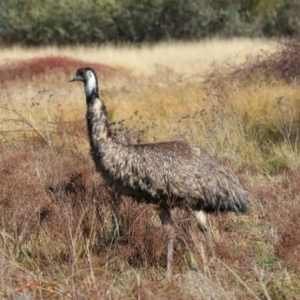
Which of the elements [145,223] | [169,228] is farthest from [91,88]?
[169,228]

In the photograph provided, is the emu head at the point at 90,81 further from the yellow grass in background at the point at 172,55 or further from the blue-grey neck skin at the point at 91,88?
the yellow grass in background at the point at 172,55

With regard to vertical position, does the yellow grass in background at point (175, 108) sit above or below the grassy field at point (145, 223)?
below

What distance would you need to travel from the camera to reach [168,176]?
630 cm

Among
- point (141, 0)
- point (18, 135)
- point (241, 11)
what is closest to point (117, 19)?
point (141, 0)

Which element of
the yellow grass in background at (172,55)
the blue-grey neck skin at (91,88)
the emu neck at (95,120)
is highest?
the blue-grey neck skin at (91,88)

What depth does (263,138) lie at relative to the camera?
1102 cm

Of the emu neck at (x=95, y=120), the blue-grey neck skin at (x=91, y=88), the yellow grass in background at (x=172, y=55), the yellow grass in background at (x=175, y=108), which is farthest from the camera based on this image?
the yellow grass in background at (x=172, y=55)

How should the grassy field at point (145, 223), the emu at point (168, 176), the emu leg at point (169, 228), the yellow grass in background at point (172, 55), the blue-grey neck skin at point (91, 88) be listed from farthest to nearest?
the yellow grass in background at point (172, 55) → the blue-grey neck skin at point (91, 88) → the emu at point (168, 176) → the emu leg at point (169, 228) → the grassy field at point (145, 223)

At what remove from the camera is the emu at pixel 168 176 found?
20.7 ft

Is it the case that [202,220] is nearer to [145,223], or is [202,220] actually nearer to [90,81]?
[145,223]

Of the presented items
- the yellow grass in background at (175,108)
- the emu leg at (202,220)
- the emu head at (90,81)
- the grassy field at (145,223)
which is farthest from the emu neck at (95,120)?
the yellow grass in background at (175,108)

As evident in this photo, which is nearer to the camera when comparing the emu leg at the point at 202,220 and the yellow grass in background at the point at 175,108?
the emu leg at the point at 202,220

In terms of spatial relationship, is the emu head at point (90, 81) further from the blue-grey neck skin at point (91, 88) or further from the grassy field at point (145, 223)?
the grassy field at point (145, 223)

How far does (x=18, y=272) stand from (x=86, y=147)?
203 inches
